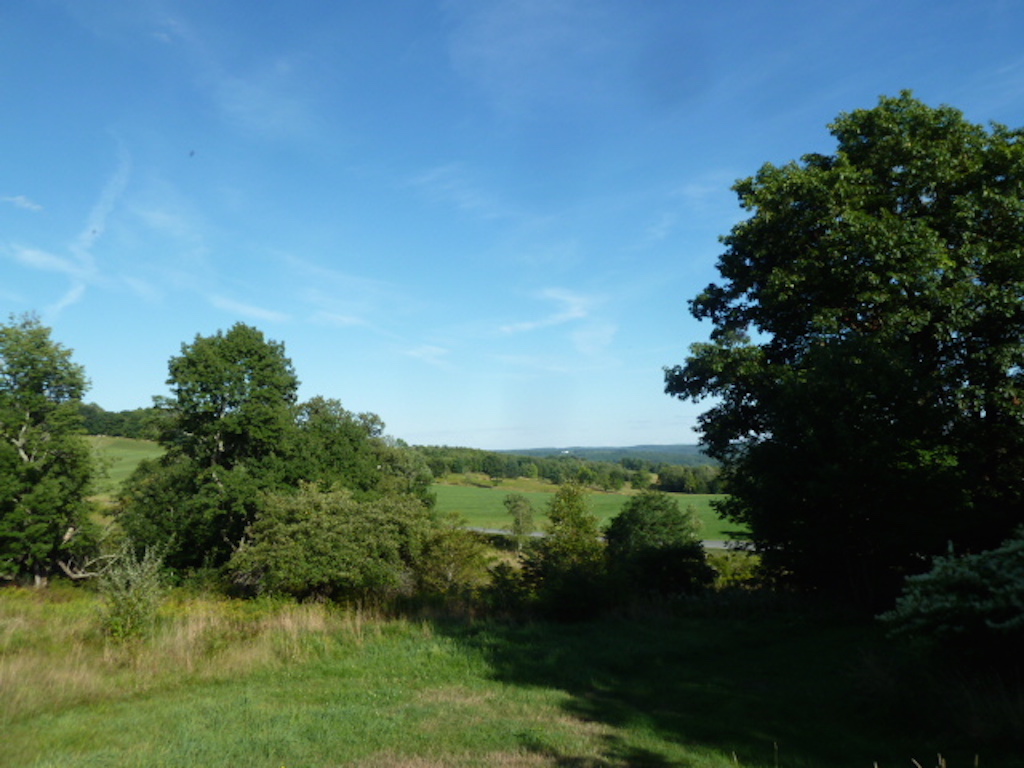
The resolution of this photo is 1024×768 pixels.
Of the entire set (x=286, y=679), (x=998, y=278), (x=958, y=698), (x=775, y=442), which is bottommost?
(x=286, y=679)

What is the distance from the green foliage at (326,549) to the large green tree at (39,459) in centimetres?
1410

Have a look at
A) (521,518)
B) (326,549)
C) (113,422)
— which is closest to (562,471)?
(521,518)

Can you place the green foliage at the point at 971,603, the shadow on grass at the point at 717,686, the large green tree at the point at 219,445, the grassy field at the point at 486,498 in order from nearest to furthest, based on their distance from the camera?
the green foliage at the point at 971,603 → the shadow on grass at the point at 717,686 → the large green tree at the point at 219,445 → the grassy field at the point at 486,498

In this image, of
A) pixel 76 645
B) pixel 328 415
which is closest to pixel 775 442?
pixel 76 645

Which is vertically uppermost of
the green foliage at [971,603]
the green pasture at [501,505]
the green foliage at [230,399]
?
the green foliage at [230,399]

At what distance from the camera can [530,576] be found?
15930 mm

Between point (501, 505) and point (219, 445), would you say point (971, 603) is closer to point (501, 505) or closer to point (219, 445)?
point (219, 445)

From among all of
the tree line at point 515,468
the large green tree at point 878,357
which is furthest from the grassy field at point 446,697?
the tree line at point 515,468

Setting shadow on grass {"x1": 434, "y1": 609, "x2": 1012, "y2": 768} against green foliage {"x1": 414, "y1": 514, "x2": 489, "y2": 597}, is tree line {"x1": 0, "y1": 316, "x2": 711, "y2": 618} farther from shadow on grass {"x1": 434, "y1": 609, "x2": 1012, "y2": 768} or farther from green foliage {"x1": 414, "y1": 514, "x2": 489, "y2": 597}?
shadow on grass {"x1": 434, "y1": 609, "x2": 1012, "y2": 768}

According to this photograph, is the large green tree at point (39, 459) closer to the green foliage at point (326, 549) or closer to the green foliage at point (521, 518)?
the green foliage at point (326, 549)

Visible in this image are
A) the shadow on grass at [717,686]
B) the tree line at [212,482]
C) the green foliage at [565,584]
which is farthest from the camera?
the tree line at [212,482]

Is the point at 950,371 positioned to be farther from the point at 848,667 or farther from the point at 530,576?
the point at 530,576

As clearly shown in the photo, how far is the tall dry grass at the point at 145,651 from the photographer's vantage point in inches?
297

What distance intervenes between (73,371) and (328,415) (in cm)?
1319
